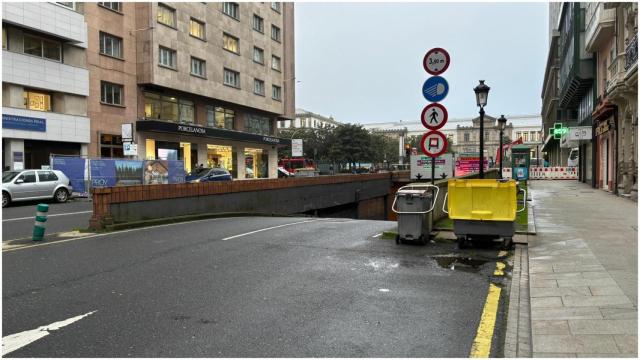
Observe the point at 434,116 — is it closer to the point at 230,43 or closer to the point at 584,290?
the point at 584,290

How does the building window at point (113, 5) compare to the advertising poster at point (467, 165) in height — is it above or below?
above

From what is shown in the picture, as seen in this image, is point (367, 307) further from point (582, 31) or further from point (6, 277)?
point (582, 31)

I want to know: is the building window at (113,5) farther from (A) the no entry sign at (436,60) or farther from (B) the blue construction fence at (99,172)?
(A) the no entry sign at (436,60)

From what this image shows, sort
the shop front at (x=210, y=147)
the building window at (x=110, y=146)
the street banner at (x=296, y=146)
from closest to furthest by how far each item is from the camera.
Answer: the building window at (x=110, y=146), the shop front at (x=210, y=147), the street banner at (x=296, y=146)

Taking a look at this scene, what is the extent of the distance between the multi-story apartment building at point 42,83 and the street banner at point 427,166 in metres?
20.5

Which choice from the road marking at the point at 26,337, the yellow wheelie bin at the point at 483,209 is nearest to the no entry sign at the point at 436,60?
the yellow wheelie bin at the point at 483,209

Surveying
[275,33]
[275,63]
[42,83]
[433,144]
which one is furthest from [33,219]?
[275,33]

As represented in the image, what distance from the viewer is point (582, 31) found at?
29672mm

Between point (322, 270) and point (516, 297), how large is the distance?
2665 millimetres

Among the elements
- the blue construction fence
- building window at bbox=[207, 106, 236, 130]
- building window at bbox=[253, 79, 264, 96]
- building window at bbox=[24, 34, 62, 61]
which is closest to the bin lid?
the blue construction fence

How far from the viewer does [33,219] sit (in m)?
14.2

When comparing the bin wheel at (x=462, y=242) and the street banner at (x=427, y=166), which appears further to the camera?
the street banner at (x=427, y=166)

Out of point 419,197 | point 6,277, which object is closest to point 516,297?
point 419,197

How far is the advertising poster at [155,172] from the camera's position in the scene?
24.0 metres
